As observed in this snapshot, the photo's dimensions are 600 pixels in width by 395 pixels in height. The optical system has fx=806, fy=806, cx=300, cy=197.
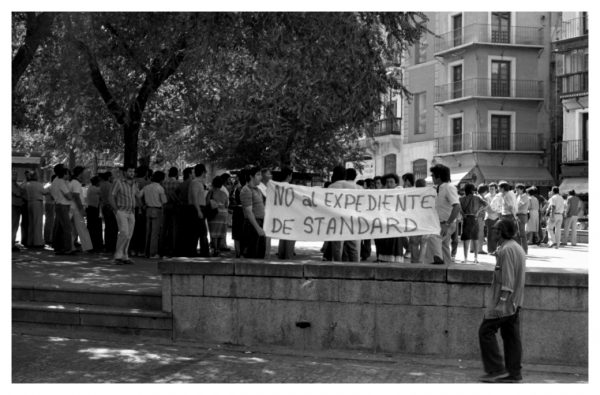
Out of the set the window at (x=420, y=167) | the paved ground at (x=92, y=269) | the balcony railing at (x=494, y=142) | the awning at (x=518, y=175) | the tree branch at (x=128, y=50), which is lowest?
the paved ground at (x=92, y=269)

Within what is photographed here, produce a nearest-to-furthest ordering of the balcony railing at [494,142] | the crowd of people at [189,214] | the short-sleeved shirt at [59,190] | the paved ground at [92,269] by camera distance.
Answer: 1. the paved ground at [92,269]
2. the crowd of people at [189,214]
3. the short-sleeved shirt at [59,190]
4. the balcony railing at [494,142]

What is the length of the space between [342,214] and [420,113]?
131 ft

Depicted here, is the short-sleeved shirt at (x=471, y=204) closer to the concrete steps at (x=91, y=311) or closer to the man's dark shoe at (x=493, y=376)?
the concrete steps at (x=91, y=311)

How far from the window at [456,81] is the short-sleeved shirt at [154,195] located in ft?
113

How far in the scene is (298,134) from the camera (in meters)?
33.6

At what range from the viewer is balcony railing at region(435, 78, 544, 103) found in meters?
45.8

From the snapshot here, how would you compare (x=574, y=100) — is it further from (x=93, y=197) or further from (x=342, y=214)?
(x=342, y=214)

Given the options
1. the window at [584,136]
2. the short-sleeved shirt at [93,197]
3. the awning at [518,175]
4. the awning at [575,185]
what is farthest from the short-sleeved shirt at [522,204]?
the awning at [518,175]

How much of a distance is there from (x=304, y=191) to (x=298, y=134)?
22.9 metres

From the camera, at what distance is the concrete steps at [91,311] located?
984 centimetres

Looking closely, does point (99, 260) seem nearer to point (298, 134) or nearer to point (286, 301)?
point (286, 301)

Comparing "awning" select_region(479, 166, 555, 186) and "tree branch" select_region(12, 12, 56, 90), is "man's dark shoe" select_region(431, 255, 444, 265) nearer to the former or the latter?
"tree branch" select_region(12, 12, 56, 90)

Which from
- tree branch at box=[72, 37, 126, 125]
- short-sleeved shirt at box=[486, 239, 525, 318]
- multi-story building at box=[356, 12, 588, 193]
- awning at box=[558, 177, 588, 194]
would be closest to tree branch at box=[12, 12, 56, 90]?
tree branch at box=[72, 37, 126, 125]

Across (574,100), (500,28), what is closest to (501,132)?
(500,28)
